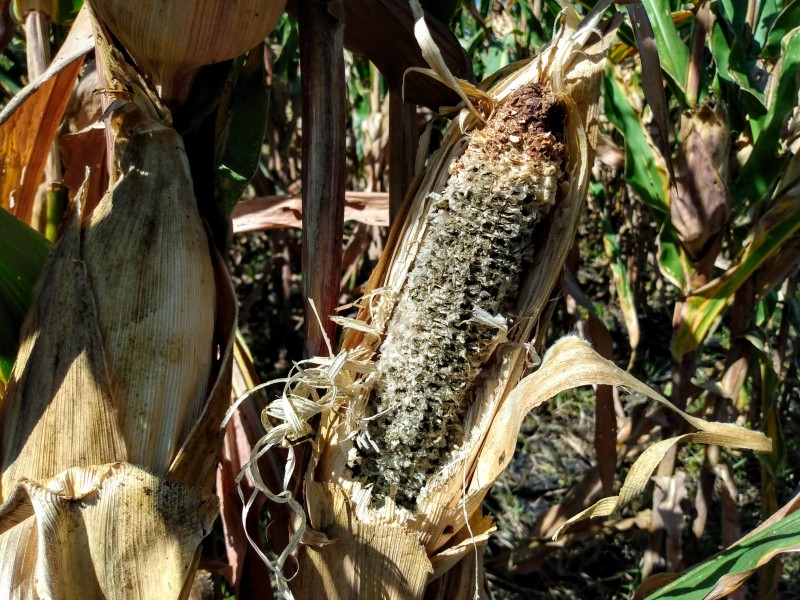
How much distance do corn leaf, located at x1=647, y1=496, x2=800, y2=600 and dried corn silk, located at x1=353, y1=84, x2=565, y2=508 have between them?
9.2 inches

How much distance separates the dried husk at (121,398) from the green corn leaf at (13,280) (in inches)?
1.6

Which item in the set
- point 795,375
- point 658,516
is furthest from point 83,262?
point 795,375

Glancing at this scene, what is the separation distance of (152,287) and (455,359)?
0.25 m

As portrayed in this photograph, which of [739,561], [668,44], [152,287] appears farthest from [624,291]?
[152,287]

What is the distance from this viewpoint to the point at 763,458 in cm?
111

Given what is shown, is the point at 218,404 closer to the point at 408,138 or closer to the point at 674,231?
the point at 408,138

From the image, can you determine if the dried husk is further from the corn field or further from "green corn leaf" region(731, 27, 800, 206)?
"green corn leaf" region(731, 27, 800, 206)

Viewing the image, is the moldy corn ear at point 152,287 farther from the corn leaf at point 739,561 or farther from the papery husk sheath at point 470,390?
the corn leaf at point 739,561

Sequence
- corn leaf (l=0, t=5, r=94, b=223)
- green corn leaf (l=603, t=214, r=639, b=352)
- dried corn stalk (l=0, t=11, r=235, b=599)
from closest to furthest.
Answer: dried corn stalk (l=0, t=11, r=235, b=599), corn leaf (l=0, t=5, r=94, b=223), green corn leaf (l=603, t=214, r=639, b=352)

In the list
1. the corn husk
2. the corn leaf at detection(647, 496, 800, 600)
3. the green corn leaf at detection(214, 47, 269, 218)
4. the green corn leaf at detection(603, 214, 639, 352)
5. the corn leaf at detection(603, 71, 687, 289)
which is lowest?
the corn leaf at detection(647, 496, 800, 600)

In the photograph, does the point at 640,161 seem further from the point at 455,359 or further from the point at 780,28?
the point at 455,359

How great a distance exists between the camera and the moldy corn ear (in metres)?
0.55

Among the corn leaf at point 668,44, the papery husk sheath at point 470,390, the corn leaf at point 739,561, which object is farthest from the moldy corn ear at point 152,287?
the corn leaf at point 668,44

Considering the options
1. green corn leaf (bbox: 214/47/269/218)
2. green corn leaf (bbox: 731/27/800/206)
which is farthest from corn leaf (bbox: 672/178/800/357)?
green corn leaf (bbox: 214/47/269/218)
